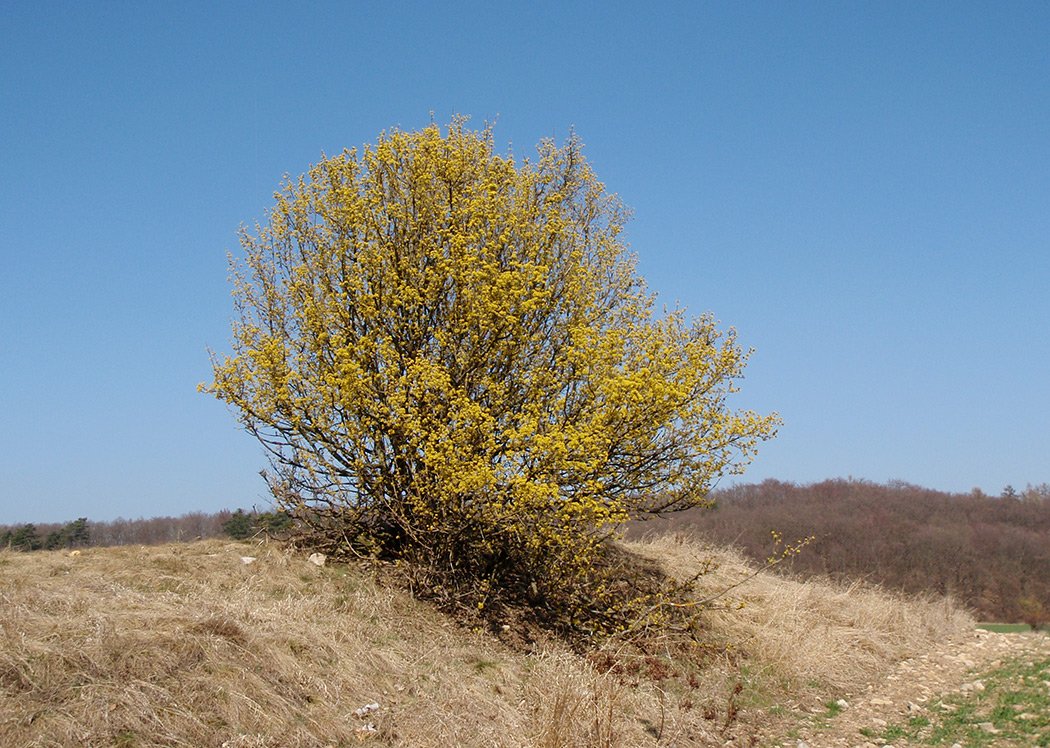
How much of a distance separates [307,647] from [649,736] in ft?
11.8

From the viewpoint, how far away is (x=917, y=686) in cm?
1244

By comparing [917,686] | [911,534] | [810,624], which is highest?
[911,534]

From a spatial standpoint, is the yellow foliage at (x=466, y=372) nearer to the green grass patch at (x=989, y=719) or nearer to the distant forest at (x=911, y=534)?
the green grass patch at (x=989, y=719)

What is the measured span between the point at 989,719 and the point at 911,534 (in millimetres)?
47784

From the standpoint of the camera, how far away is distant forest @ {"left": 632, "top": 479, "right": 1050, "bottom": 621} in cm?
4672

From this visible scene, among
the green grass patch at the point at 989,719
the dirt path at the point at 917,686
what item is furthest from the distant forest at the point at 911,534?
the green grass patch at the point at 989,719

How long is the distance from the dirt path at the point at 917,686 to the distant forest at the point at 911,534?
22556 mm

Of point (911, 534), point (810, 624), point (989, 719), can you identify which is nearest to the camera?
point (989, 719)

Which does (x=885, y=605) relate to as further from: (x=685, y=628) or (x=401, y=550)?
(x=401, y=550)

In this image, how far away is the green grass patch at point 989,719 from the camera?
→ 8.93 meters

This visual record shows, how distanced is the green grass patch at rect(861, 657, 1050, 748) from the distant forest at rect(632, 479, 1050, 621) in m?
27.3

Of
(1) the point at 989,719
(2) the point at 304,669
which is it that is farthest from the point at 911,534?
(2) the point at 304,669

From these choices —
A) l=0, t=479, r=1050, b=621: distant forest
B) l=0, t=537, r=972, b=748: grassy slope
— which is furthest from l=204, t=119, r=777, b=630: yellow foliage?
l=0, t=479, r=1050, b=621: distant forest

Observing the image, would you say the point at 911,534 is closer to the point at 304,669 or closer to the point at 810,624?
the point at 810,624
